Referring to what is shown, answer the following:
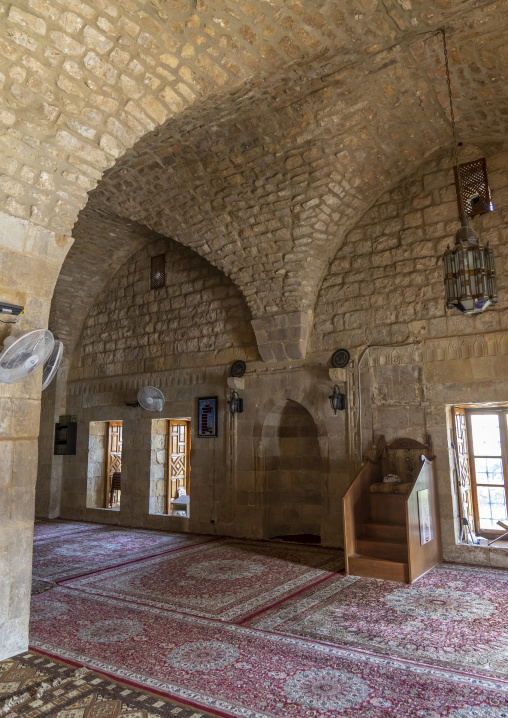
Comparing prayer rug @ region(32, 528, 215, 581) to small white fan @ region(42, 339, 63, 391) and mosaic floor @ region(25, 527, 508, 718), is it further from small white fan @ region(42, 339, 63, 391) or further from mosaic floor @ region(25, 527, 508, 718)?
small white fan @ region(42, 339, 63, 391)

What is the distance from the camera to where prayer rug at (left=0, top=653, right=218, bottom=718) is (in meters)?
2.57

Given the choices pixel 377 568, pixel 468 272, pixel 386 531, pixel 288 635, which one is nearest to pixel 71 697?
pixel 288 635

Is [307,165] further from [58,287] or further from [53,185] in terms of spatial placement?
[58,287]

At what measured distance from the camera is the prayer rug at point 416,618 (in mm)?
3279

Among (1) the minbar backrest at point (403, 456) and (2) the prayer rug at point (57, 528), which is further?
(2) the prayer rug at point (57, 528)

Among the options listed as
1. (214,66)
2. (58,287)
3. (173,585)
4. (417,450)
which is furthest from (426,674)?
(58,287)

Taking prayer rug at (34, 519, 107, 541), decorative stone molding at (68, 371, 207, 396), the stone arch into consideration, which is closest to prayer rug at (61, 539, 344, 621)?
the stone arch

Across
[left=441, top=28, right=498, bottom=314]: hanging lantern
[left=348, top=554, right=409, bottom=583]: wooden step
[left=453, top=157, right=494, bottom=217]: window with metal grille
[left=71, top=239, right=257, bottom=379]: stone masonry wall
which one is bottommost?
[left=348, top=554, right=409, bottom=583]: wooden step

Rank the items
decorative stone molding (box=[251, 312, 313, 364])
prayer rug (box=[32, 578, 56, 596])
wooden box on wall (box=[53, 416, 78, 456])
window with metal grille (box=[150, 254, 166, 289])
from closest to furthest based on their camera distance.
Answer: prayer rug (box=[32, 578, 56, 596]), decorative stone molding (box=[251, 312, 313, 364]), window with metal grille (box=[150, 254, 166, 289]), wooden box on wall (box=[53, 416, 78, 456])

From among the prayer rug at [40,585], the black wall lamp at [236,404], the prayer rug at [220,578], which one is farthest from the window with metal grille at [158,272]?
the prayer rug at [40,585]

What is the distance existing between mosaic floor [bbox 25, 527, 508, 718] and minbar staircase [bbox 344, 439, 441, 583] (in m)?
0.17

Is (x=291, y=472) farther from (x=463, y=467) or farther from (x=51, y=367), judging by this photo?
(x=51, y=367)

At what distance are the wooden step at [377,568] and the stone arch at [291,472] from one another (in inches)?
81.0

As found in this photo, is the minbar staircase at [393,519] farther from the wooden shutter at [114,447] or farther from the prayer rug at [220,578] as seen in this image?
the wooden shutter at [114,447]
